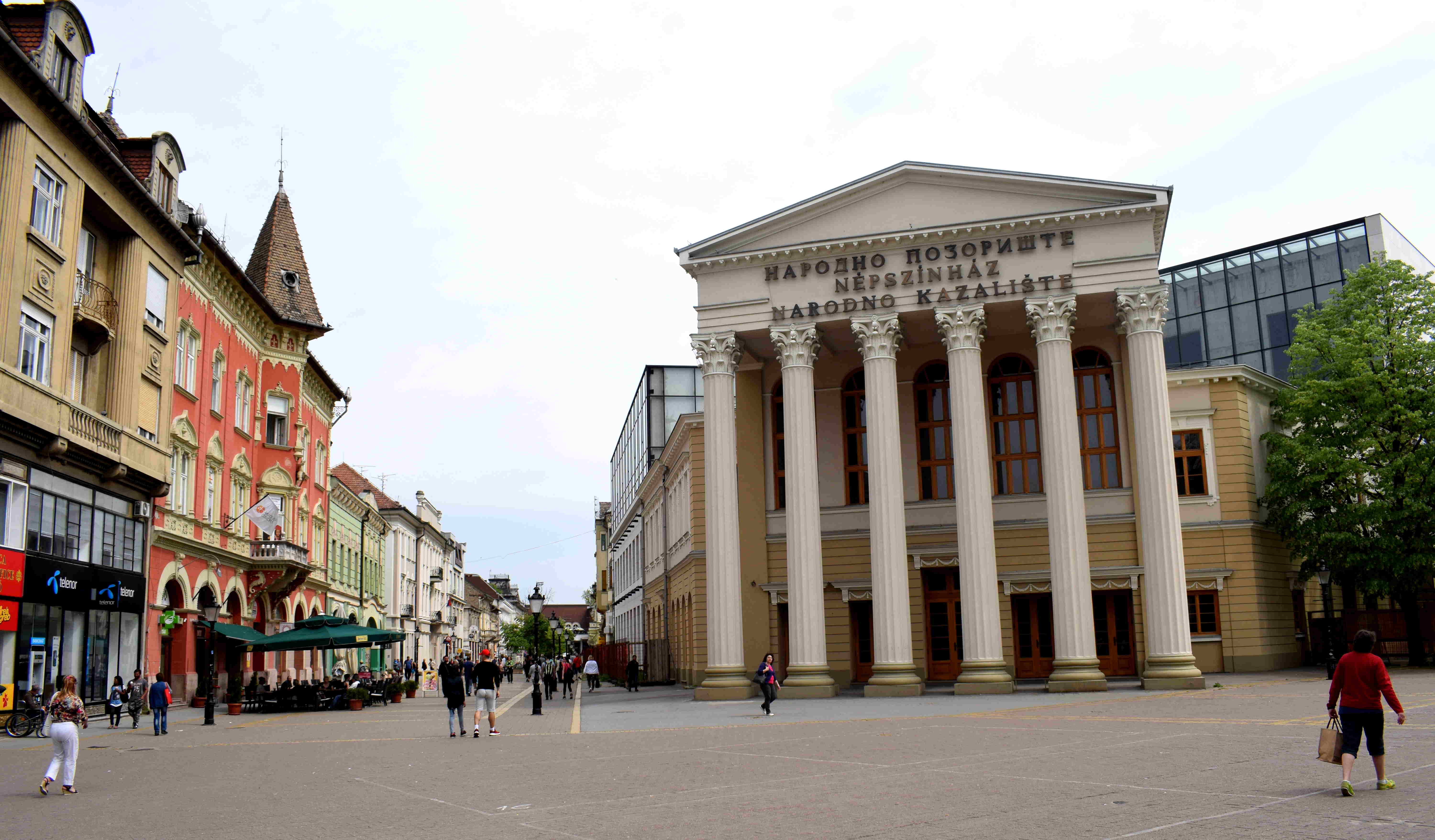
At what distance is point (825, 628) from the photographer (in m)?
34.9

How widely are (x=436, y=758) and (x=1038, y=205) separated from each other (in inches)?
901

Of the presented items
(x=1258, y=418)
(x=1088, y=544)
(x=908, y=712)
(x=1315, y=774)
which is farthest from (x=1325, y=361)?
(x=1315, y=774)

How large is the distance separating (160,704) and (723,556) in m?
14.7

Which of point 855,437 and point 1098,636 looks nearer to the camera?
point 1098,636

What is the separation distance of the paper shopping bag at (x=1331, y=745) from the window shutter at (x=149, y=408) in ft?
99.2

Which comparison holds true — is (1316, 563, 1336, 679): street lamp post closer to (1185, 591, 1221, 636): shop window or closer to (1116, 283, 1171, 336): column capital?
(1185, 591, 1221, 636): shop window

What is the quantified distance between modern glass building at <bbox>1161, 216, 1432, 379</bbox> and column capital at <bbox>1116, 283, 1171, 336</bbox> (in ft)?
87.7

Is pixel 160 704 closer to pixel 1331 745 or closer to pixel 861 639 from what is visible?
pixel 861 639

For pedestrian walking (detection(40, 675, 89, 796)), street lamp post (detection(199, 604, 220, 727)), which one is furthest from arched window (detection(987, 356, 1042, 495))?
pedestrian walking (detection(40, 675, 89, 796))

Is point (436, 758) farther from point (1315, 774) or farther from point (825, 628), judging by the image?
point (825, 628)

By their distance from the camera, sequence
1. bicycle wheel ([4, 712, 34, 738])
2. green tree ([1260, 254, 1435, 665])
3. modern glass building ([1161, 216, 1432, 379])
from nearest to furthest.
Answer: bicycle wheel ([4, 712, 34, 738]), green tree ([1260, 254, 1435, 665]), modern glass building ([1161, 216, 1432, 379])

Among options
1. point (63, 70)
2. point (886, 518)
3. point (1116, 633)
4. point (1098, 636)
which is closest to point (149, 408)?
point (63, 70)

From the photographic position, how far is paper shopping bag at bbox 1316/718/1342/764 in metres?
10.2

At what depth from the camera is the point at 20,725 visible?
23.4m
